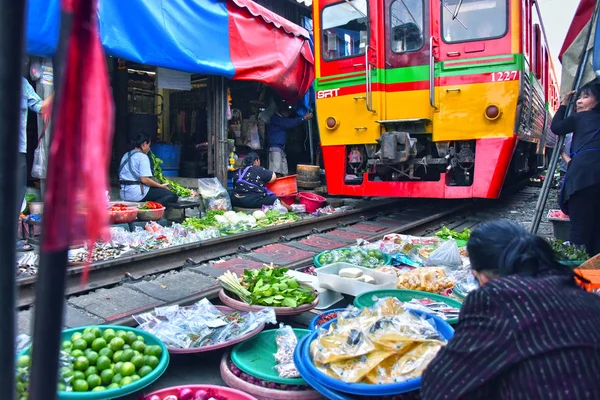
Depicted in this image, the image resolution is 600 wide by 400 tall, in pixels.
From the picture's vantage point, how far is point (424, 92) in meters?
7.32

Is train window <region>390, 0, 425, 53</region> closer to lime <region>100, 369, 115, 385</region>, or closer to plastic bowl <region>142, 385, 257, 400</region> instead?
plastic bowl <region>142, 385, 257, 400</region>

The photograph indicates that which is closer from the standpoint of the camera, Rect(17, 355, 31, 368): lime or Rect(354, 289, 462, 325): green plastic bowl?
Rect(17, 355, 31, 368): lime

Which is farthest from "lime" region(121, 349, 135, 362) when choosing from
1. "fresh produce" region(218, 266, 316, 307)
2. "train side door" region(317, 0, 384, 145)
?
"train side door" region(317, 0, 384, 145)

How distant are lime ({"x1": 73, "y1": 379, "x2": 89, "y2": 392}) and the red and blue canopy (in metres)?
4.06

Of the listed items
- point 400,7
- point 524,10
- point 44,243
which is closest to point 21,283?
point 44,243

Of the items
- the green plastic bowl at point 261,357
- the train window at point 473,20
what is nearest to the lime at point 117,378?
the green plastic bowl at point 261,357

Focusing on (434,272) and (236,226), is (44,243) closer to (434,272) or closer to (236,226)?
(434,272)

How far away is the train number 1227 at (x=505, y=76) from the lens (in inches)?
261

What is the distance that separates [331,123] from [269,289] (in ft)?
16.9

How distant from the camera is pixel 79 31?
65 cm

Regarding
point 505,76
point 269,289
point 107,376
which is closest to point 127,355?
point 107,376

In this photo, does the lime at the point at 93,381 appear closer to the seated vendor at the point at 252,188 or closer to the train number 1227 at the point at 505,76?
the seated vendor at the point at 252,188

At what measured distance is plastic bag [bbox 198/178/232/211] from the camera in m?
7.90

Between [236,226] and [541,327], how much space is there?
18.1 feet
